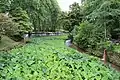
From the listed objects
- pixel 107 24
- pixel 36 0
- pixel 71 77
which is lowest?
pixel 71 77

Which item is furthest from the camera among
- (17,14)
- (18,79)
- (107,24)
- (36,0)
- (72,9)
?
(72,9)

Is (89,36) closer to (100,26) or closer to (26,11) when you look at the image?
(100,26)

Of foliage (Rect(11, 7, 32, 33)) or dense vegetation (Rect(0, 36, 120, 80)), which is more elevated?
foliage (Rect(11, 7, 32, 33))

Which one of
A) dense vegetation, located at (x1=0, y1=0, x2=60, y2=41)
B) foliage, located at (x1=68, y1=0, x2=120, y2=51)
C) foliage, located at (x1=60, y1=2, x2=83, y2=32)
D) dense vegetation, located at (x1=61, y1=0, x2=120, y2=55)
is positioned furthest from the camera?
foliage, located at (x1=60, y1=2, x2=83, y2=32)

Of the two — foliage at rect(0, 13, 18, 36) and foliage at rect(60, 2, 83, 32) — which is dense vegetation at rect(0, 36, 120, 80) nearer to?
foliage at rect(0, 13, 18, 36)

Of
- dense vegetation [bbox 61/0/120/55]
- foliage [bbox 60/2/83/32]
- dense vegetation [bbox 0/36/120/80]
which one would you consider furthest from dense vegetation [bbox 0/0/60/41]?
dense vegetation [bbox 0/36/120/80]

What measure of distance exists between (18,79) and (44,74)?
1.10 metres

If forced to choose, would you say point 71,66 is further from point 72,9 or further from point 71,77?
point 72,9

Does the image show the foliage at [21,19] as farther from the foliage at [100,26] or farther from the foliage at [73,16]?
the foliage at [73,16]

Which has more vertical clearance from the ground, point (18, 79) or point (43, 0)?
A: point (43, 0)

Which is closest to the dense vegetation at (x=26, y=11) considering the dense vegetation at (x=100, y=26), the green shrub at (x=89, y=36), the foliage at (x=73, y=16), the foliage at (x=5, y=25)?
the foliage at (x=5, y=25)

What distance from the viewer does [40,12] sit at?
30.5 meters

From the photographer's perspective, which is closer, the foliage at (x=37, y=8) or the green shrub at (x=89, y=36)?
the green shrub at (x=89, y=36)

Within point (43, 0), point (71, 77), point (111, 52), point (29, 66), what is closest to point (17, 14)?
point (43, 0)
